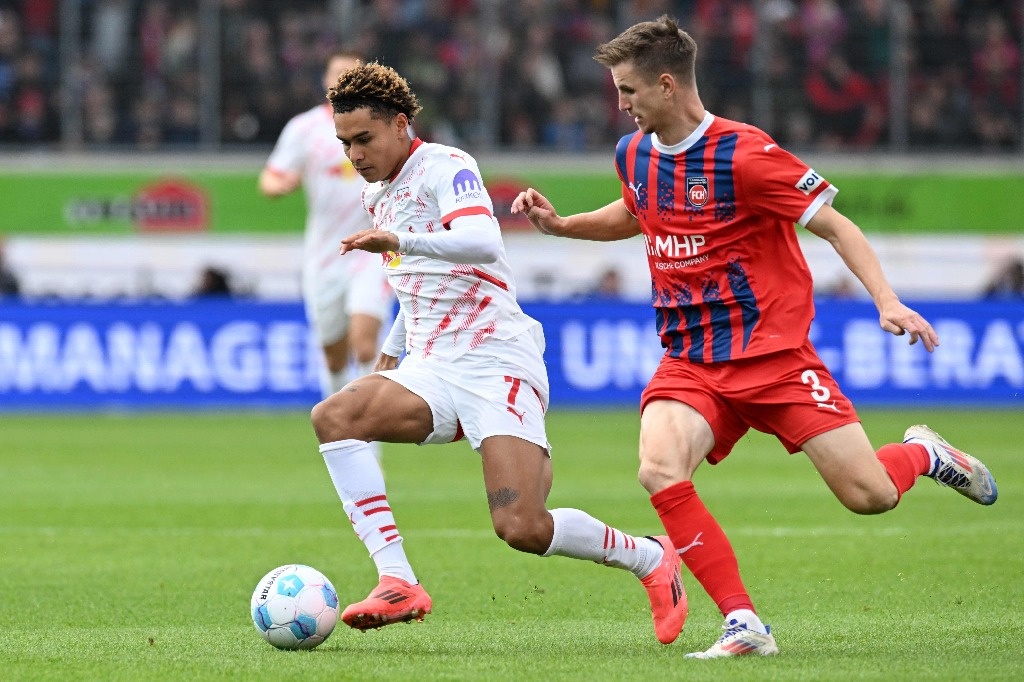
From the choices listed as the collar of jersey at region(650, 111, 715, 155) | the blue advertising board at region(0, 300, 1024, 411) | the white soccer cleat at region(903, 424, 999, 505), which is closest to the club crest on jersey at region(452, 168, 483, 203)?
the collar of jersey at region(650, 111, 715, 155)

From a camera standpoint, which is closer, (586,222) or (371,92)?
(371,92)

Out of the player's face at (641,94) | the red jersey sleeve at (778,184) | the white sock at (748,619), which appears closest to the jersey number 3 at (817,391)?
the red jersey sleeve at (778,184)

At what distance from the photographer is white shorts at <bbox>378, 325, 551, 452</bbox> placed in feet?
18.3

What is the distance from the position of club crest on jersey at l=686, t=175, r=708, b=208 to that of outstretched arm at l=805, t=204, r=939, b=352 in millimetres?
394

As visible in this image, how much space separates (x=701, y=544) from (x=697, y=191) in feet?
3.87

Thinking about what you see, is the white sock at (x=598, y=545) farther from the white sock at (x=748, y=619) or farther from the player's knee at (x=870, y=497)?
the player's knee at (x=870, y=497)

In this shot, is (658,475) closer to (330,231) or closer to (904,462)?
(904,462)

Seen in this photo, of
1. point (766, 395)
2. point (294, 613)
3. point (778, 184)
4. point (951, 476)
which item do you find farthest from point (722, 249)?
point (294, 613)

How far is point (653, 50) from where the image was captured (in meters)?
5.38

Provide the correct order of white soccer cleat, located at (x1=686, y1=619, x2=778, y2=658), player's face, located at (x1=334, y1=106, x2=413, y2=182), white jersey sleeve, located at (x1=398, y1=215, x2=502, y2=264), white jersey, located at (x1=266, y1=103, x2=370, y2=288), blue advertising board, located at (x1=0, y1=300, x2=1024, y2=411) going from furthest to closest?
blue advertising board, located at (x1=0, y1=300, x2=1024, y2=411)
white jersey, located at (x1=266, y1=103, x2=370, y2=288)
player's face, located at (x1=334, y1=106, x2=413, y2=182)
white jersey sleeve, located at (x1=398, y1=215, x2=502, y2=264)
white soccer cleat, located at (x1=686, y1=619, x2=778, y2=658)

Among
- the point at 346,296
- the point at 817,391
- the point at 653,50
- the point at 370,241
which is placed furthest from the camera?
the point at 346,296

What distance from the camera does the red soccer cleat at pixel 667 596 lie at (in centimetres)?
539

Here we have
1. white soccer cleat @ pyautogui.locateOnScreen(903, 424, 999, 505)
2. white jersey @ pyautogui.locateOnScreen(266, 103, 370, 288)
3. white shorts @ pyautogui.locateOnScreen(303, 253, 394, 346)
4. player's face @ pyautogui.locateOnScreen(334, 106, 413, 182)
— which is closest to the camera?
player's face @ pyautogui.locateOnScreen(334, 106, 413, 182)

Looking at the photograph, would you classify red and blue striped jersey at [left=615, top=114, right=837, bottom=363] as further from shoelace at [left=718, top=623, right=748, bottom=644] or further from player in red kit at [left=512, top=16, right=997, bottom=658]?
shoelace at [left=718, top=623, right=748, bottom=644]
